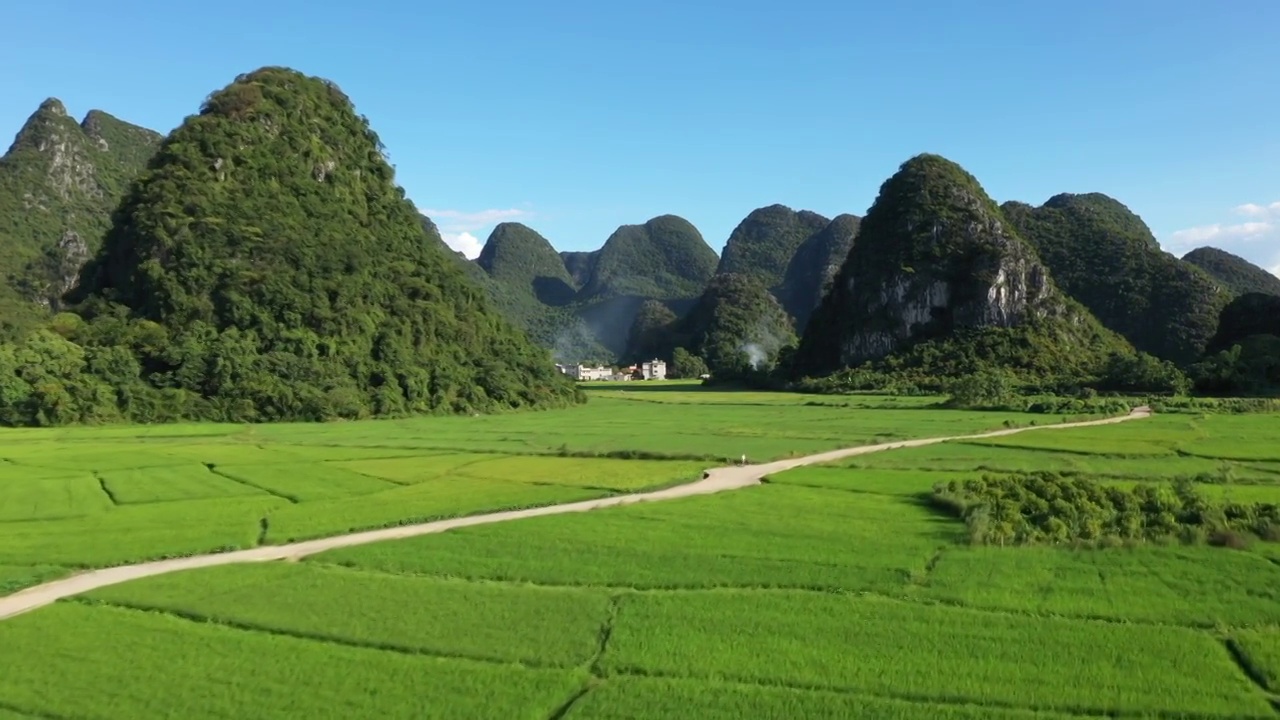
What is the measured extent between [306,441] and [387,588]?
73.8ft

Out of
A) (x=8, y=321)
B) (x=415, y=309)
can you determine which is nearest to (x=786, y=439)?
(x=415, y=309)

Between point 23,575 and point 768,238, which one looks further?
point 768,238

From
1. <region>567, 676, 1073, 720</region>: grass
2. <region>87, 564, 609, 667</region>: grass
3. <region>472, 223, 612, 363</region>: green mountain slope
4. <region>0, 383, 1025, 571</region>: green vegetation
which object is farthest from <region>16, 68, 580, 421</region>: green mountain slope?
<region>472, 223, 612, 363</region>: green mountain slope

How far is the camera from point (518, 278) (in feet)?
514

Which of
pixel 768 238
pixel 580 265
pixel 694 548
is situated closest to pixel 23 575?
pixel 694 548

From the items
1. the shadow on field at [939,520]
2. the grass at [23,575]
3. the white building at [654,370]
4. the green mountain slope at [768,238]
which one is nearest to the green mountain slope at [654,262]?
the green mountain slope at [768,238]

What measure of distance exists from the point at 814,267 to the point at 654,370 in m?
39.8

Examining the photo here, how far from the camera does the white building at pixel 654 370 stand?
110 m

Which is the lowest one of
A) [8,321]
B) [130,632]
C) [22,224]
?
[130,632]

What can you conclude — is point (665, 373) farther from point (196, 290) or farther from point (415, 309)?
point (196, 290)

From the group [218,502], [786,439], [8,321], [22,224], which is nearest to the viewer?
[218,502]

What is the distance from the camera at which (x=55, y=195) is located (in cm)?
7625

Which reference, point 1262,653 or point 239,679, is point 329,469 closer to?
point 239,679

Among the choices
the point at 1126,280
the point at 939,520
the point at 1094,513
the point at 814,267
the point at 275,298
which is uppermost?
the point at 814,267
